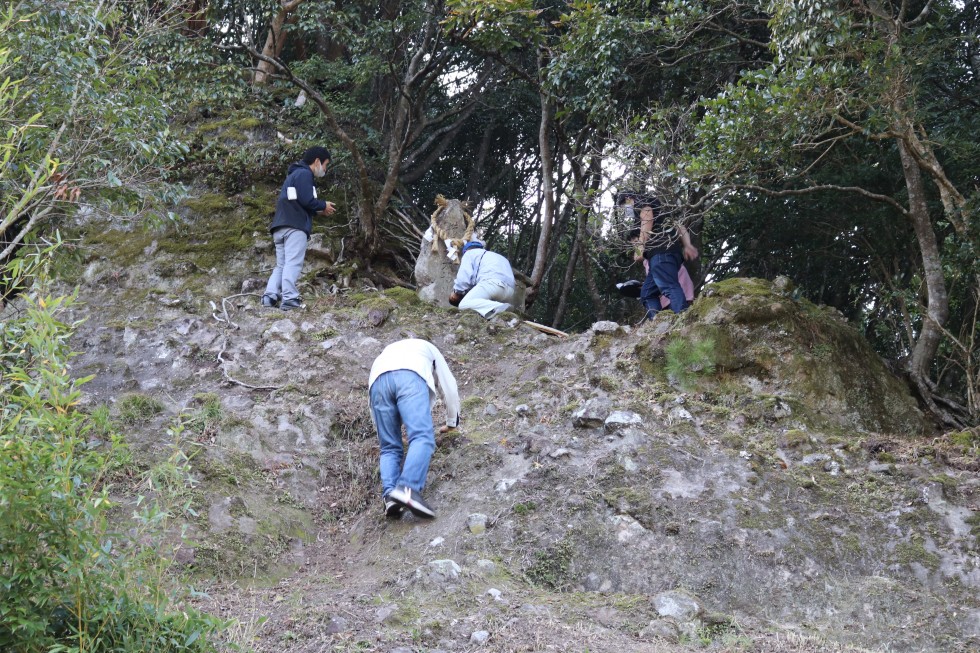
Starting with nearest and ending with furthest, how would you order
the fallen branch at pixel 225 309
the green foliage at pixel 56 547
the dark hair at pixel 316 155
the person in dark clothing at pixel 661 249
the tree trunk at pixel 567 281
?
1. the green foliage at pixel 56 547
2. the person in dark clothing at pixel 661 249
3. the fallen branch at pixel 225 309
4. the dark hair at pixel 316 155
5. the tree trunk at pixel 567 281

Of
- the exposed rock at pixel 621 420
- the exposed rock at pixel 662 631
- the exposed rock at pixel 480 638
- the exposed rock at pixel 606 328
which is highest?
the exposed rock at pixel 606 328

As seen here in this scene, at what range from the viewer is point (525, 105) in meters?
14.0

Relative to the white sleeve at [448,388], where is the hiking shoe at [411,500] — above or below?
below

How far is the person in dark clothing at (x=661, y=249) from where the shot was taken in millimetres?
9203

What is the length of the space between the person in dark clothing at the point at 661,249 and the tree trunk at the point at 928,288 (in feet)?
6.92

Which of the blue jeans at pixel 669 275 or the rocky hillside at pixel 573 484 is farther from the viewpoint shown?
the blue jeans at pixel 669 275

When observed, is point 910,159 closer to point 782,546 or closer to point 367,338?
point 782,546

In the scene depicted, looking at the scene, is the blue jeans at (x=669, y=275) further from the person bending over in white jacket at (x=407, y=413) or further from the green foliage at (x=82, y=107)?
the green foliage at (x=82, y=107)

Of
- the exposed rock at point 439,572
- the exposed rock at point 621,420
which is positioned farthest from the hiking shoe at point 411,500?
the exposed rock at point 621,420

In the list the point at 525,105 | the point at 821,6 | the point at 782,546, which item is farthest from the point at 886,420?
the point at 525,105

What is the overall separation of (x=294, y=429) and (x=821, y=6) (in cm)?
554

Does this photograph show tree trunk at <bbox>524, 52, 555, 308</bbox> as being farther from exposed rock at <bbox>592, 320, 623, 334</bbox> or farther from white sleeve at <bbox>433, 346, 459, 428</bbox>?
white sleeve at <bbox>433, 346, 459, 428</bbox>

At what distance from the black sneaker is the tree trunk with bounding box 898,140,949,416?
5.17 meters

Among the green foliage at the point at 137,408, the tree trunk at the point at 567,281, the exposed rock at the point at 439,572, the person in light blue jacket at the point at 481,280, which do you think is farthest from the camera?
the tree trunk at the point at 567,281
